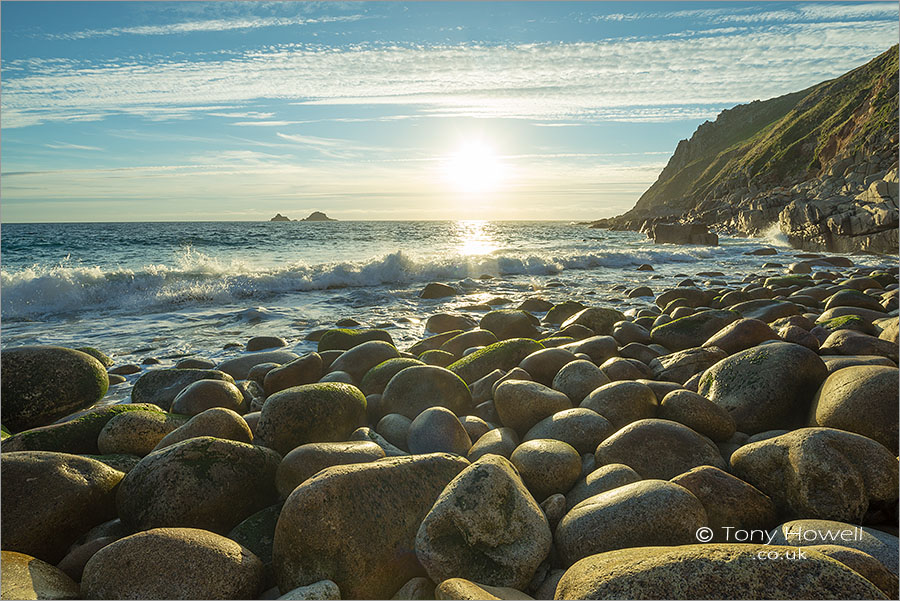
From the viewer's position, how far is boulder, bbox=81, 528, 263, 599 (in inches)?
83.0

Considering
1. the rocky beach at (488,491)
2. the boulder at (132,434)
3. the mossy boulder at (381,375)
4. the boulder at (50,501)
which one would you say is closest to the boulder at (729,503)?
the rocky beach at (488,491)

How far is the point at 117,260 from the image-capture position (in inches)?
922

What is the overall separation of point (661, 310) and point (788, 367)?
604 cm

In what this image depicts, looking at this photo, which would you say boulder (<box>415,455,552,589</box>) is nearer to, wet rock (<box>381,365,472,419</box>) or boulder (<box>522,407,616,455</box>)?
boulder (<box>522,407,616,455</box>)

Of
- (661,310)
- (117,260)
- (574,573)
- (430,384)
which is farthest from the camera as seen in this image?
(117,260)

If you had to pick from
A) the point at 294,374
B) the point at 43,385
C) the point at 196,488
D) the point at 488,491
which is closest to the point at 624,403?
the point at 488,491

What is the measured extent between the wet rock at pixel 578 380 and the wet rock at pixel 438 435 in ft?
3.69

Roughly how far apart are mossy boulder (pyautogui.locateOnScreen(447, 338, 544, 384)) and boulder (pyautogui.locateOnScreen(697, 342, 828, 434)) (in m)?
2.16

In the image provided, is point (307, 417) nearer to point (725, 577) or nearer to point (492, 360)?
point (492, 360)

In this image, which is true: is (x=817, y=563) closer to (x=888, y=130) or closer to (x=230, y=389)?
(x=230, y=389)

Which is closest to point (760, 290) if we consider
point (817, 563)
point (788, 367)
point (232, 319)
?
point (788, 367)

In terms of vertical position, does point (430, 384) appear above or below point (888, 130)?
below

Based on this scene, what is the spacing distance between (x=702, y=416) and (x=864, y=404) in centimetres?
89

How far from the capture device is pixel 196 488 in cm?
278
